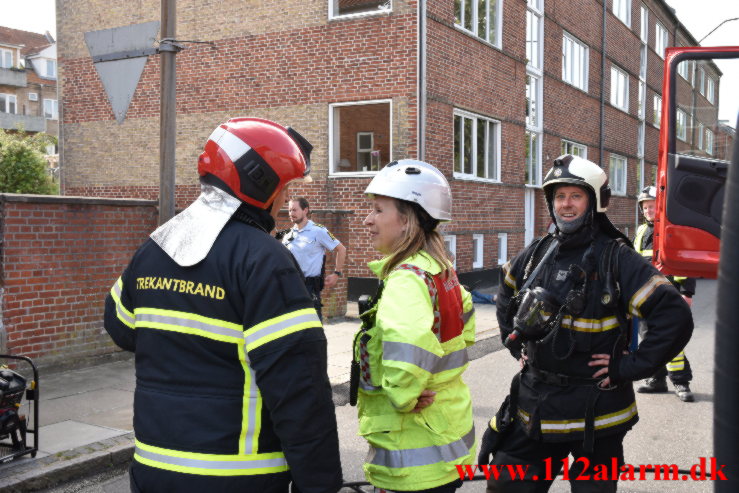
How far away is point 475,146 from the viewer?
55.1ft

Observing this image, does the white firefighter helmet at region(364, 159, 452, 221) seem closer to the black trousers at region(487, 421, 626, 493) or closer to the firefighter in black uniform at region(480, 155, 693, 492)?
the firefighter in black uniform at region(480, 155, 693, 492)

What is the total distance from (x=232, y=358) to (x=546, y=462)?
194cm

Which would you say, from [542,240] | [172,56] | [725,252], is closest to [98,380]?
[172,56]

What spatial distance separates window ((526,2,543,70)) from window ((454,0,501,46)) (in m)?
2.39

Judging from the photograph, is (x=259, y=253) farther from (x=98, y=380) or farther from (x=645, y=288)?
(x=98, y=380)

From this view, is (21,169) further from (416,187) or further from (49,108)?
(49,108)

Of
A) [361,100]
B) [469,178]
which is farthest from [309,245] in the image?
[469,178]

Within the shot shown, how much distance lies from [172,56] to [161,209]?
1.42 m

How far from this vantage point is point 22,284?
740cm


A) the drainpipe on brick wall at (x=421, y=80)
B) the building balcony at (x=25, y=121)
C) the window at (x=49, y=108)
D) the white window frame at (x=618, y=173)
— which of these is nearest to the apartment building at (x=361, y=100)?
the drainpipe on brick wall at (x=421, y=80)

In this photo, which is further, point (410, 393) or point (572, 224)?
point (572, 224)

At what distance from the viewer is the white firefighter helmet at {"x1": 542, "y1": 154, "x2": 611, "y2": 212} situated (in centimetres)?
334

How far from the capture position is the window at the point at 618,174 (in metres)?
27.9

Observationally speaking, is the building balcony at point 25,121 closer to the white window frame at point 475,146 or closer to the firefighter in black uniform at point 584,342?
the white window frame at point 475,146
